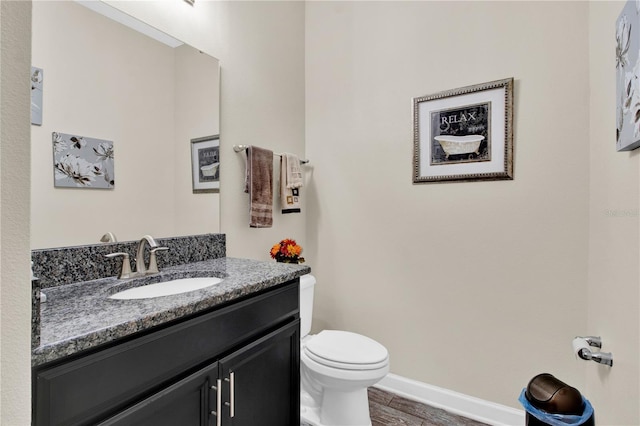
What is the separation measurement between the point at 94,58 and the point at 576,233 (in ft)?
7.59

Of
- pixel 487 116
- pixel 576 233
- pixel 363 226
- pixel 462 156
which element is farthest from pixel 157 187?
pixel 576 233

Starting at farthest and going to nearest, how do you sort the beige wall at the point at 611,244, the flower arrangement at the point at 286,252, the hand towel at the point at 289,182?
the hand towel at the point at 289,182, the flower arrangement at the point at 286,252, the beige wall at the point at 611,244

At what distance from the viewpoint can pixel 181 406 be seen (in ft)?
2.77

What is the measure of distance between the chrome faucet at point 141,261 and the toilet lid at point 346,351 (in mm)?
881

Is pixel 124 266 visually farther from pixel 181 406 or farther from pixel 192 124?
pixel 192 124

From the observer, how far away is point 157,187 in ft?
4.60

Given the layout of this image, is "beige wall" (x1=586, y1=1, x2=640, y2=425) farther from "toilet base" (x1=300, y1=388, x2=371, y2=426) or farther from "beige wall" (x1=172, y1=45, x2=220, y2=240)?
"beige wall" (x1=172, y1=45, x2=220, y2=240)

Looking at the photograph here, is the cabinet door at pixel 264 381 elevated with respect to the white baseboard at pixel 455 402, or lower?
→ elevated

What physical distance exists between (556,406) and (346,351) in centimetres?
86

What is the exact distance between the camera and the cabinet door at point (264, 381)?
38.8 inches

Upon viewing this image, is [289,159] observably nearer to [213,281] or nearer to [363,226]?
[363,226]

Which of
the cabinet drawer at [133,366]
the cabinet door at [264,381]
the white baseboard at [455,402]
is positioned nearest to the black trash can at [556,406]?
the white baseboard at [455,402]

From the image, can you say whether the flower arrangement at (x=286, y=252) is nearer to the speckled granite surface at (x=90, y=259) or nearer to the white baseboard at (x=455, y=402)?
the speckled granite surface at (x=90, y=259)

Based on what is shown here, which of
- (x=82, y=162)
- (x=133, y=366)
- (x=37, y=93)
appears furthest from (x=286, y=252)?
(x=37, y=93)
